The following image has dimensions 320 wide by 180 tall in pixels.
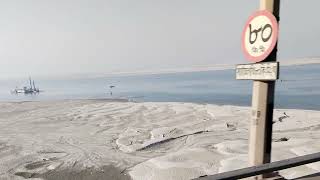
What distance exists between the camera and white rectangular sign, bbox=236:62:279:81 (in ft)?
13.7

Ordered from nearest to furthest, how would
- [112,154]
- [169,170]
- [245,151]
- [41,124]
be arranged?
[169,170] → [245,151] → [112,154] → [41,124]

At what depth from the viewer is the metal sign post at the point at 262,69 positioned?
4.20m

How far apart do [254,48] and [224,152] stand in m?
8.76

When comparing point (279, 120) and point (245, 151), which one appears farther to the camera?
point (279, 120)

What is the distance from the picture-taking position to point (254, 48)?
14.5ft

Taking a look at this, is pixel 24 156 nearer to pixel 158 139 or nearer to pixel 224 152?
pixel 158 139

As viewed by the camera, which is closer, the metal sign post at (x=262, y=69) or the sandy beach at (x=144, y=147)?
the metal sign post at (x=262, y=69)

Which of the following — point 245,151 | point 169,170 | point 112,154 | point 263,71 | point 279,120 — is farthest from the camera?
point 279,120

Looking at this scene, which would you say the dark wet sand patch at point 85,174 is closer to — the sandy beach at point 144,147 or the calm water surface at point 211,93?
the sandy beach at point 144,147

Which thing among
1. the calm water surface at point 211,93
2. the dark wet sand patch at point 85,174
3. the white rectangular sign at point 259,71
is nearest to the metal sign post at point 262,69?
the white rectangular sign at point 259,71

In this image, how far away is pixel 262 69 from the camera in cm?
433

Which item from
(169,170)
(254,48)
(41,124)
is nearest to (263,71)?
(254,48)

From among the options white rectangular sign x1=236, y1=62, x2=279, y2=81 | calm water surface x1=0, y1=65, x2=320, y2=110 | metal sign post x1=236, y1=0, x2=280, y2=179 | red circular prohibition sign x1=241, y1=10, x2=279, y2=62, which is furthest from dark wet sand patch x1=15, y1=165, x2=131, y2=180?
calm water surface x1=0, y1=65, x2=320, y2=110

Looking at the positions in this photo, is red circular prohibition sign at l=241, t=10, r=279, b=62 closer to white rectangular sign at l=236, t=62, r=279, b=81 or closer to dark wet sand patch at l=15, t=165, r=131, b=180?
white rectangular sign at l=236, t=62, r=279, b=81
